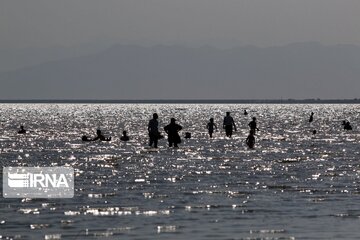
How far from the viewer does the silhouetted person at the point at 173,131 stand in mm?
46531

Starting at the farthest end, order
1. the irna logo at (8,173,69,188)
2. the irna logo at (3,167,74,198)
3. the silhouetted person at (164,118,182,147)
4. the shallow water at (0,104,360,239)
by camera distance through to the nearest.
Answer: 1. the silhouetted person at (164,118,182,147)
2. the irna logo at (8,173,69,188)
3. the irna logo at (3,167,74,198)
4. the shallow water at (0,104,360,239)

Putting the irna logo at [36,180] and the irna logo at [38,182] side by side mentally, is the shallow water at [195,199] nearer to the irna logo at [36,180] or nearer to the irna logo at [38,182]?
the irna logo at [38,182]

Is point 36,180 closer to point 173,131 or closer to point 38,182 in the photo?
point 38,182

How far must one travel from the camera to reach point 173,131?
4769cm

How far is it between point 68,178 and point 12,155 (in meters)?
13.9

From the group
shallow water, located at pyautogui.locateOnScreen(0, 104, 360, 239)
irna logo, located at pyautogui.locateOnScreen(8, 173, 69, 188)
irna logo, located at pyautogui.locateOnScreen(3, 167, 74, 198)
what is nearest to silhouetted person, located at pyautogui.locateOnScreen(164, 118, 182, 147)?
shallow water, located at pyautogui.locateOnScreen(0, 104, 360, 239)

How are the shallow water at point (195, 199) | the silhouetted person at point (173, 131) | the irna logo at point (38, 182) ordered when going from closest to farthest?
the shallow water at point (195, 199)
the irna logo at point (38, 182)
the silhouetted person at point (173, 131)

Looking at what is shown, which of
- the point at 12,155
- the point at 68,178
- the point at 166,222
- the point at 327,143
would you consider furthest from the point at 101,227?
the point at 327,143

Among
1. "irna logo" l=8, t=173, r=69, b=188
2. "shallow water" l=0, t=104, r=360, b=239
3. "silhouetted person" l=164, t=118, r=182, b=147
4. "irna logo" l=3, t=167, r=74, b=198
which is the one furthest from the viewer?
"silhouetted person" l=164, t=118, r=182, b=147

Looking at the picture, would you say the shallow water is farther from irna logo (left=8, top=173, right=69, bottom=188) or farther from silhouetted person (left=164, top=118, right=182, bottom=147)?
silhouetted person (left=164, top=118, right=182, bottom=147)

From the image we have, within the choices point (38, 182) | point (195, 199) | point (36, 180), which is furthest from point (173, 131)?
point (195, 199)

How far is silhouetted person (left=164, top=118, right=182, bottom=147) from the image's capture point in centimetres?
4653

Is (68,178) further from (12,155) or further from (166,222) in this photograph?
(12,155)

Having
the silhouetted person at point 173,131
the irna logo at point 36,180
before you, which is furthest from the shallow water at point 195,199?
the silhouetted person at point 173,131
